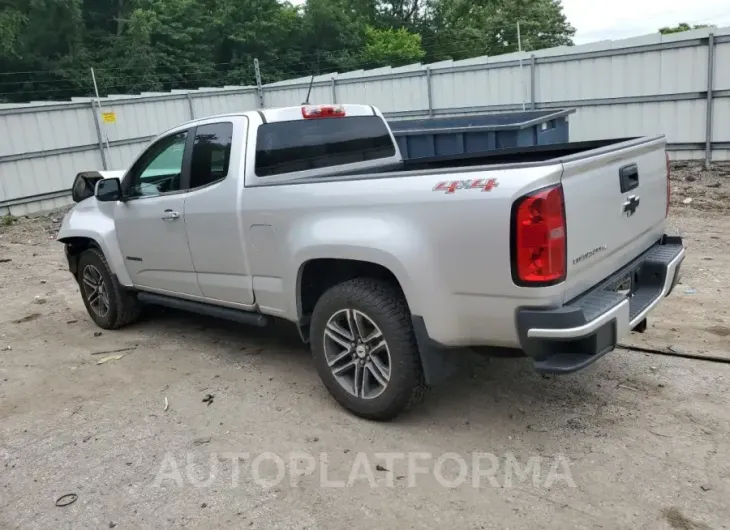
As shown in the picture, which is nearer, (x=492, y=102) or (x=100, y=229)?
(x=100, y=229)

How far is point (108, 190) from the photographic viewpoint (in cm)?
523

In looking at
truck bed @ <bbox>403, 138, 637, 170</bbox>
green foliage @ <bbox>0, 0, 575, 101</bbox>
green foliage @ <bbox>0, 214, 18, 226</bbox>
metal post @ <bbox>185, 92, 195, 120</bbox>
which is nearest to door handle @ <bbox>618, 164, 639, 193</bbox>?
truck bed @ <bbox>403, 138, 637, 170</bbox>

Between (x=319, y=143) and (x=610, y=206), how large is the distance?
213cm

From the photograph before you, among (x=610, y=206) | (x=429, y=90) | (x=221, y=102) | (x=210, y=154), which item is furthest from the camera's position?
(x=221, y=102)

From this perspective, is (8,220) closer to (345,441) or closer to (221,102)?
(221,102)

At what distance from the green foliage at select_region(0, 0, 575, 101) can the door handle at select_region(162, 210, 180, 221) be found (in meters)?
14.0

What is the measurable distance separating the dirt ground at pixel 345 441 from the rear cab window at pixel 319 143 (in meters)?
1.50

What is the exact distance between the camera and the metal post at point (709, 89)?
10.6m

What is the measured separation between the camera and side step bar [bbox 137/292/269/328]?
4.51m

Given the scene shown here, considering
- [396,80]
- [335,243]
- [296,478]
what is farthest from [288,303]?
[396,80]

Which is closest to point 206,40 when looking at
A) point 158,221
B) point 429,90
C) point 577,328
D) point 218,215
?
point 429,90

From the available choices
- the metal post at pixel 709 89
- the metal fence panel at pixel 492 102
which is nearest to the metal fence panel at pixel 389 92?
the metal fence panel at pixel 492 102

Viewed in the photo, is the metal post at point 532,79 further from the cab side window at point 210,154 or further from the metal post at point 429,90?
the cab side window at point 210,154

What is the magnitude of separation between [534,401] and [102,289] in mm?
4012
